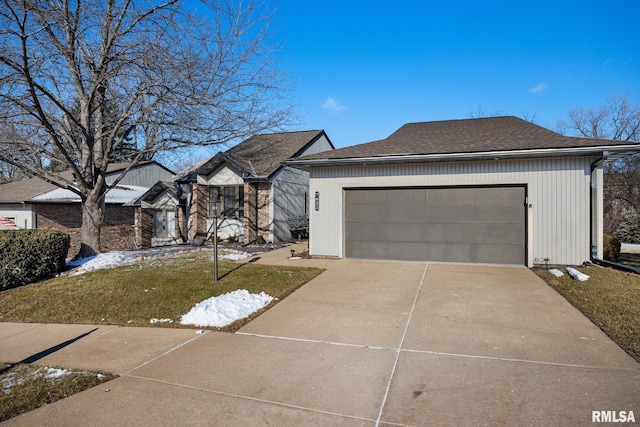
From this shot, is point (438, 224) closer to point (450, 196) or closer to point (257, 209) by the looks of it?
point (450, 196)

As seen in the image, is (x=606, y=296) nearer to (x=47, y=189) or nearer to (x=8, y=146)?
(x=8, y=146)

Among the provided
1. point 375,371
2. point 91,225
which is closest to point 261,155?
point 91,225

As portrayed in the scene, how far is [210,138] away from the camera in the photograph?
1260 centimetres

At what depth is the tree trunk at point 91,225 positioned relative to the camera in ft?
41.0

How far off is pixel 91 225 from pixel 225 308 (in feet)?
28.3

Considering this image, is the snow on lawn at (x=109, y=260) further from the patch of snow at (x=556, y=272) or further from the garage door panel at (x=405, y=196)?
the patch of snow at (x=556, y=272)

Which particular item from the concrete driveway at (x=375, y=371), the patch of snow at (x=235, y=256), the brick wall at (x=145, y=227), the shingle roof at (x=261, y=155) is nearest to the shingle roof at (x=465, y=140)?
the patch of snow at (x=235, y=256)

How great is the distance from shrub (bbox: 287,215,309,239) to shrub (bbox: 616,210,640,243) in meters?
17.9

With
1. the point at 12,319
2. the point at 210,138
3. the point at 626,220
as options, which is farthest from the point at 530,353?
A: the point at 626,220

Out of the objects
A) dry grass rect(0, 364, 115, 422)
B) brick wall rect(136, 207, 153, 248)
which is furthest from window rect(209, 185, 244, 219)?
dry grass rect(0, 364, 115, 422)

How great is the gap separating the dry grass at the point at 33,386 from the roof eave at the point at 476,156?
26.9ft

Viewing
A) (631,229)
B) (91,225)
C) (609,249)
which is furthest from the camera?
(631,229)

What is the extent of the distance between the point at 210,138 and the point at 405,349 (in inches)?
395

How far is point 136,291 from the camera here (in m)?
7.79
